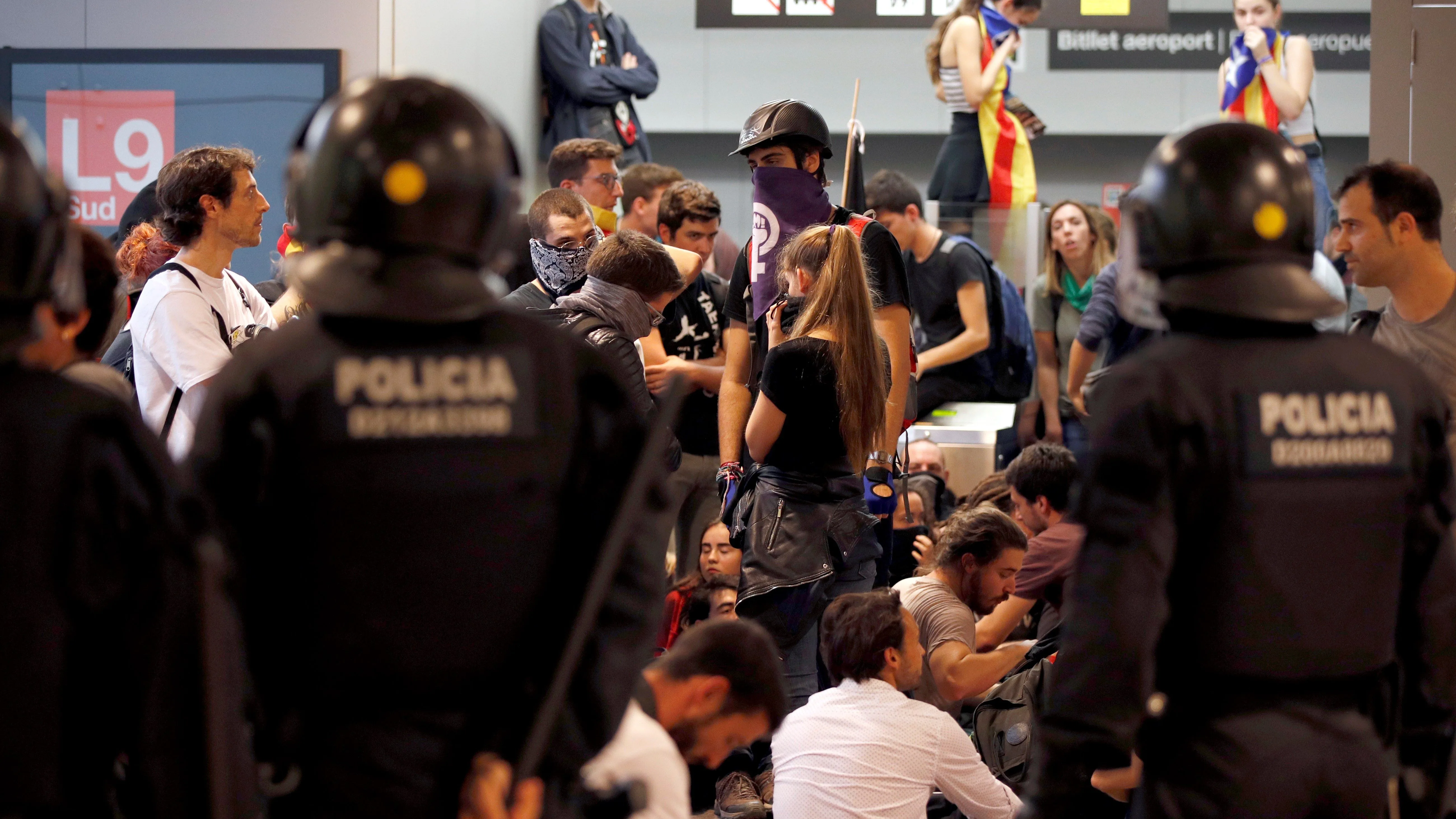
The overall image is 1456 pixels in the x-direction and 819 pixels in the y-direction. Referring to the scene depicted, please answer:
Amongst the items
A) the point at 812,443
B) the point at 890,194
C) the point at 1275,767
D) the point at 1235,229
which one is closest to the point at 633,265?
the point at 812,443

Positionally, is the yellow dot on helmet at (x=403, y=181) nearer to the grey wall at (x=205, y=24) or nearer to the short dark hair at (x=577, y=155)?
the short dark hair at (x=577, y=155)

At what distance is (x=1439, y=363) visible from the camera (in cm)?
359

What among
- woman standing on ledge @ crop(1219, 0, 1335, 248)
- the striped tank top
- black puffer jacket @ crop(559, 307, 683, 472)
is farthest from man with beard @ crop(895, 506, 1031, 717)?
woman standing on ledge @ crop(1219, 0, 1335, 248)

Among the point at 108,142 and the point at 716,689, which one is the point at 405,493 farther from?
the point at 108,142

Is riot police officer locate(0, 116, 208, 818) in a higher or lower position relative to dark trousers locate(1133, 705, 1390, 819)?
higher

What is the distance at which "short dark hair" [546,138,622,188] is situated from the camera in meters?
5.52

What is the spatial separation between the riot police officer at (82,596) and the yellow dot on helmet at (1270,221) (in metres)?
1.51

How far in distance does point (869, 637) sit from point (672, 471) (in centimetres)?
94

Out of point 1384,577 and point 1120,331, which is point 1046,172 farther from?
point 1384,577

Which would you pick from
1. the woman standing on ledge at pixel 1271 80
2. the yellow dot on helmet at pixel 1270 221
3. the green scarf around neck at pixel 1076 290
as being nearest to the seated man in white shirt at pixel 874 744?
the yellow dot on helmet at pixel 1270 221

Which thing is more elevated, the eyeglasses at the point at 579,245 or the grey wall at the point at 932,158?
the grey wall at the point at 932,158

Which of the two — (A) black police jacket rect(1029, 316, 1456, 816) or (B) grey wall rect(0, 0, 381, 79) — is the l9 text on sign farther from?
(A) black police jacket rect(1029, 316, 1456, 816)

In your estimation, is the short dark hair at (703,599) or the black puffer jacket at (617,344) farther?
the short dark hair at (703,599)

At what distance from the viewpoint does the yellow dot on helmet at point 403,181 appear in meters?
1.86
